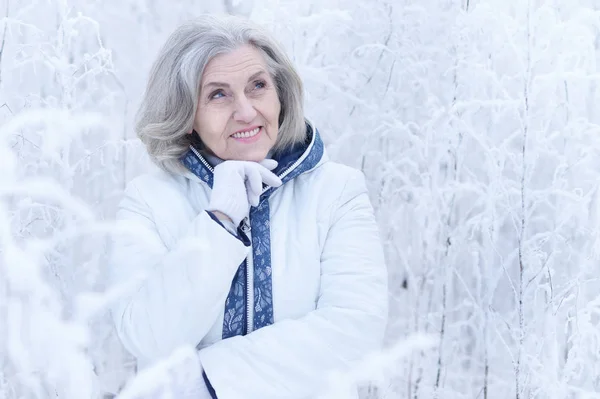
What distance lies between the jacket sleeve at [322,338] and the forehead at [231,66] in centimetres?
37

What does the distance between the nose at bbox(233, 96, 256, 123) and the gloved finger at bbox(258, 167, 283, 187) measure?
0.35 feet

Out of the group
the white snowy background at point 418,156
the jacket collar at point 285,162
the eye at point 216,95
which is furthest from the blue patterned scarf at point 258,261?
the white snowy background at point 418,156

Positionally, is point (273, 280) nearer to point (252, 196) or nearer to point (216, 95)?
point (252, 196)

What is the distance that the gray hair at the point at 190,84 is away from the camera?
1341mm

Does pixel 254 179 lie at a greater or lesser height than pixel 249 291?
greater

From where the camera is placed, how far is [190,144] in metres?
1.45

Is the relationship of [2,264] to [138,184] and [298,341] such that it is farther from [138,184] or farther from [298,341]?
[298,341]

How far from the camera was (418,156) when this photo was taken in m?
2.00

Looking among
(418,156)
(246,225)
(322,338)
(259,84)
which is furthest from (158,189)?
(418,156)

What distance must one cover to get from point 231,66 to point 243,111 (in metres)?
0.10

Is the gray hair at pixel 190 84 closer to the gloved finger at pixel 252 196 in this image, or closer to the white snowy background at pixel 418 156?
the gloved finger at pixel 252 196

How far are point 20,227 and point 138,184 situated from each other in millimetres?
499

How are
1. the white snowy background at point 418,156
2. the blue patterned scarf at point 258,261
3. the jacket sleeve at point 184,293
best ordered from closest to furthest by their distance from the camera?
the jacket sleeve at point 184,293, the blue patterned scarf at point 258,261, the white snowy background at point 418,156

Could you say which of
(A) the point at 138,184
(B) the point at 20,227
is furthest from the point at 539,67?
(B) the point at 20,227
